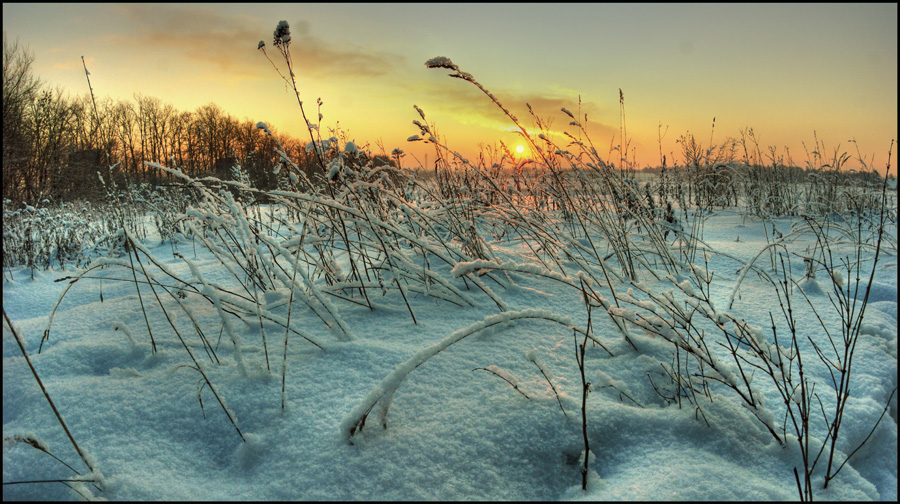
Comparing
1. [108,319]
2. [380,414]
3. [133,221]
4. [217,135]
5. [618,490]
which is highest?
[217,135]

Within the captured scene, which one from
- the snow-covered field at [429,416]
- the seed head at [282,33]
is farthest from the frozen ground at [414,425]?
the seed head at [282,33]

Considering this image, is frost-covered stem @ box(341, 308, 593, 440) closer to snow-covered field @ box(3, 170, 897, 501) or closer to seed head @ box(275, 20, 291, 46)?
snow-covered field @ box(3, 170, 897, 501)

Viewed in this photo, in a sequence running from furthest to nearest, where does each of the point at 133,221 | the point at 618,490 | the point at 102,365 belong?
the point at 133,221, the point at 102,365, the point at 618,490

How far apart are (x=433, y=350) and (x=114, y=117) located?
30.9 m

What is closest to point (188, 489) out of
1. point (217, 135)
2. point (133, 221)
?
point (133, 221)

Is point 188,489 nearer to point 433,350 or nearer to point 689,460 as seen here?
point 433,350

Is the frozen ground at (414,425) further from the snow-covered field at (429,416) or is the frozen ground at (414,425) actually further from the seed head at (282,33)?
the seed head at (282,33)

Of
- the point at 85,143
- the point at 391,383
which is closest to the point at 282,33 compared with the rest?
the point at 391,383

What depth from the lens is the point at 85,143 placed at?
1927cm

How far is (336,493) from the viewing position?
81 centimetres

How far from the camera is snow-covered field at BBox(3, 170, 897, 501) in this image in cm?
84

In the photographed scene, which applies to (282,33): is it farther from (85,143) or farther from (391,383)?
(85,143)

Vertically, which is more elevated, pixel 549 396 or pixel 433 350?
pixel 433 350

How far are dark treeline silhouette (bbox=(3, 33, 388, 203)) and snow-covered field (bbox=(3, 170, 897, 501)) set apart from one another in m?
5.01
